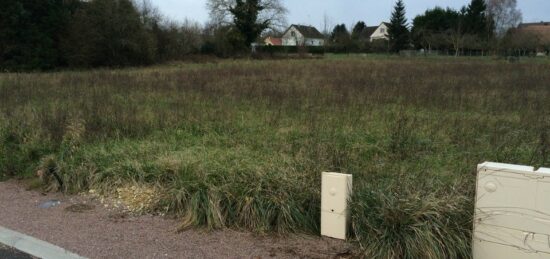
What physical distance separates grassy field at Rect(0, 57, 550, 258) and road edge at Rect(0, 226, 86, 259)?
111 cm

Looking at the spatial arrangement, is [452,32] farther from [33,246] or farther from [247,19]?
[33,246]

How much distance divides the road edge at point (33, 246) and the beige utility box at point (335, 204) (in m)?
2.16

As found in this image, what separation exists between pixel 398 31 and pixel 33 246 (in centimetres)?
6845

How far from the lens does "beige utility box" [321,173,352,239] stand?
165 inches

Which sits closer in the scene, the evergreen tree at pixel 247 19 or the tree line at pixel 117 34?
the tree line at pixel 117 34

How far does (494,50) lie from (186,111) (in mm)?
52134

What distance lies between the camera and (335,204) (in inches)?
166

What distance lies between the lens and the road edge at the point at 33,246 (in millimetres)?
4129

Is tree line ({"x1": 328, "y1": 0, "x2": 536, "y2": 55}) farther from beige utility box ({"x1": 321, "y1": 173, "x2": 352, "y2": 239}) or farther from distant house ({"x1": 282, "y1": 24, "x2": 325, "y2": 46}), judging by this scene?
beige utility box ({"x1": 321, "y1": 173, "x2": 352, "y2": 239})

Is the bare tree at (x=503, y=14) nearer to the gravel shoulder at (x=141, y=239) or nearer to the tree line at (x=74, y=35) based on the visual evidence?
the tree line at (x=74, y=35)

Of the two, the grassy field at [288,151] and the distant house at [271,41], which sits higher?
the distant house at [271,41]

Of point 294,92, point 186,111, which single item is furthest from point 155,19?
point 186,111

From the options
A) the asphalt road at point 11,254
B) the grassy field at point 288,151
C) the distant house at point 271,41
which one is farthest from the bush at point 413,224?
the distant house at point 271,41

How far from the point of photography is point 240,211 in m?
4.79
